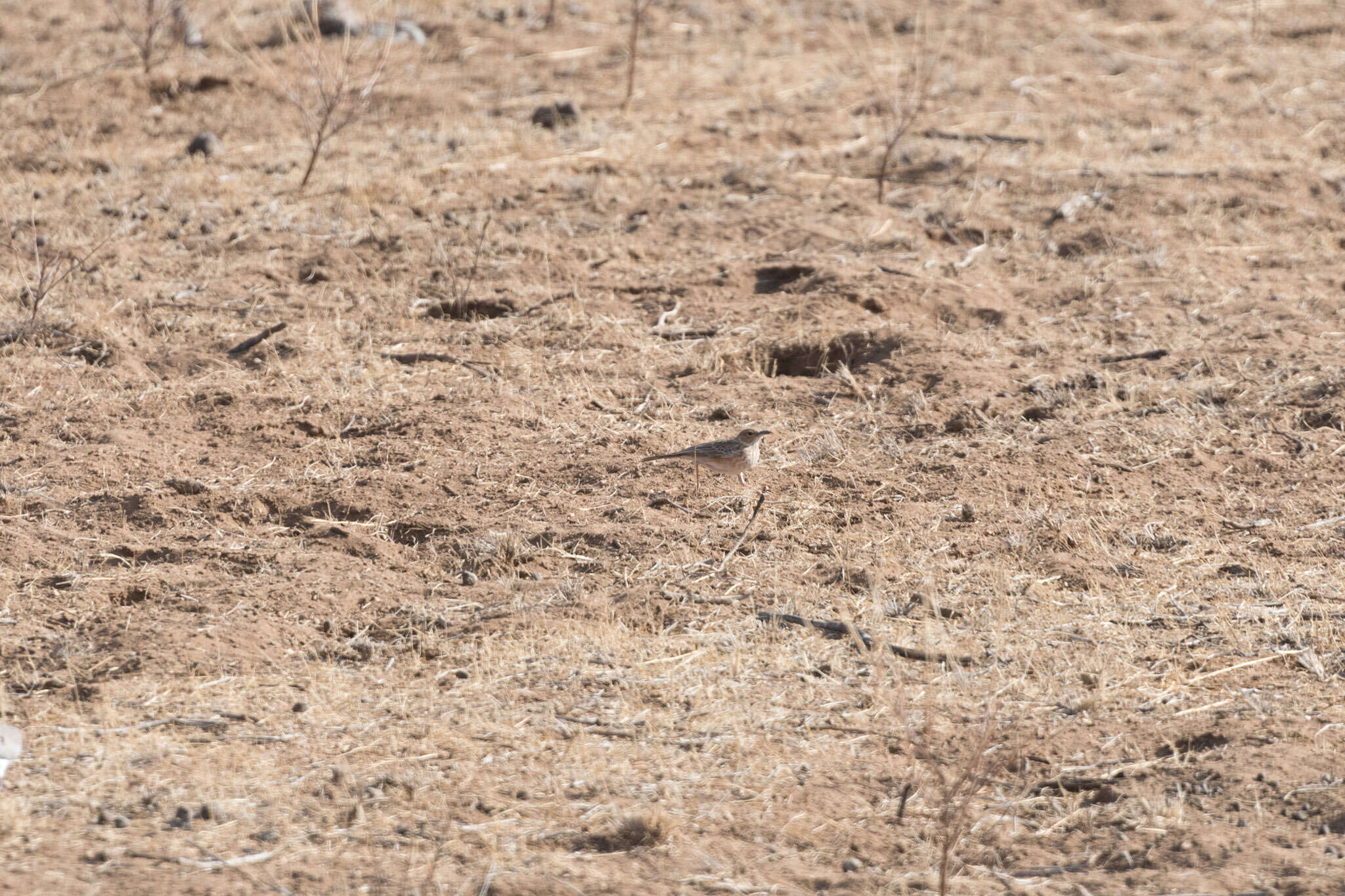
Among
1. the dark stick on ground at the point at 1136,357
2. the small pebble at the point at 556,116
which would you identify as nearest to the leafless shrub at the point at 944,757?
the dark stick on ground at the point at 1136,357

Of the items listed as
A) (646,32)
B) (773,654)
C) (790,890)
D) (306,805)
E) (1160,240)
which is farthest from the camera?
(646,32)

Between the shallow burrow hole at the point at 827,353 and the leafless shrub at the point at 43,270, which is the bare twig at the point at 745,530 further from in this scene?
the leafless shrub at the point at 43,270

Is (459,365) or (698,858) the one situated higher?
(698,858)

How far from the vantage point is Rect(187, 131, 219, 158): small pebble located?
33.4ft

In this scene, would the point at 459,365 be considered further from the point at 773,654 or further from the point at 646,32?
the point at 646,32

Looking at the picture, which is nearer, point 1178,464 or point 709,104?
point 1178,464

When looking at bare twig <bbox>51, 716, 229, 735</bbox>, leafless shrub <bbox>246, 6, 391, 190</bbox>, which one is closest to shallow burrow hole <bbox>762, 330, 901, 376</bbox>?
leafless shrub <bbox>246, 6, 391, 190</bbox>

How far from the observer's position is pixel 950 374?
7164mm

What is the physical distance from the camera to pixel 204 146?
10211mm

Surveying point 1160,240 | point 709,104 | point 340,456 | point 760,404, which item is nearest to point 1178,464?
point 760,404

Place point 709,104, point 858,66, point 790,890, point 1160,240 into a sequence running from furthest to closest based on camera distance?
1. point 858,66
2. point 709,104
3. point 1160,240
4. point 790,890

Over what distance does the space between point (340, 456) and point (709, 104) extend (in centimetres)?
604

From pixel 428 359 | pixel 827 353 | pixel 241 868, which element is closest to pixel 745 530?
pixel 827 353

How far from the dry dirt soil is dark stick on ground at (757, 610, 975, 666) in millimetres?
23
